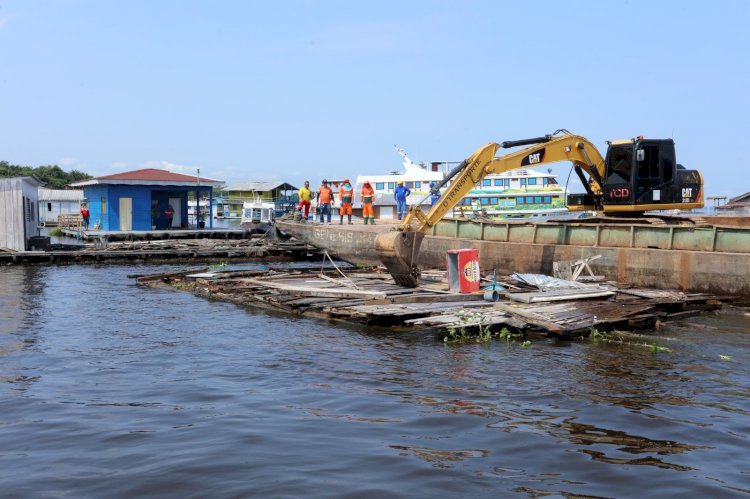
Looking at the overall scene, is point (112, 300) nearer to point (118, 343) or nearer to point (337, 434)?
point (118, 343)

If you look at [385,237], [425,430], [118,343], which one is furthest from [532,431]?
[385,237]

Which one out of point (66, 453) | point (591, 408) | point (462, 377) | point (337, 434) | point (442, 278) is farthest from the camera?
point (442, 278)

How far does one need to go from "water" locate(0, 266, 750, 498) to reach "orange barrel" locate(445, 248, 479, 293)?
292cm

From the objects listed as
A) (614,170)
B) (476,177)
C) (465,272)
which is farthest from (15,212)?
(614,170)

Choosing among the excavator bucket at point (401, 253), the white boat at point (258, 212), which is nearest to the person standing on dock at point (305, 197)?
the excavator bucket at point (401, 253)

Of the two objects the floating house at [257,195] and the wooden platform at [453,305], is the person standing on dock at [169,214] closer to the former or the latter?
the floating house at [257,195]

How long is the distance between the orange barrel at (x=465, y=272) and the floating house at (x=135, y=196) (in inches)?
1178

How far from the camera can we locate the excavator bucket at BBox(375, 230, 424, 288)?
1747 centimetres

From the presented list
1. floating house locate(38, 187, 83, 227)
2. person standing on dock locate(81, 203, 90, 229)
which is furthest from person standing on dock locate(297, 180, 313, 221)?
floating house locate(38, 187, 83, 227)

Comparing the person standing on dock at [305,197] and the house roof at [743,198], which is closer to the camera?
the person standing on dock at [305,197]

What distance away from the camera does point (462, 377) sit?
10.6 metres

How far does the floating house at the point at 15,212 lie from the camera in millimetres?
31688

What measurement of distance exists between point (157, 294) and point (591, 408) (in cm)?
1520

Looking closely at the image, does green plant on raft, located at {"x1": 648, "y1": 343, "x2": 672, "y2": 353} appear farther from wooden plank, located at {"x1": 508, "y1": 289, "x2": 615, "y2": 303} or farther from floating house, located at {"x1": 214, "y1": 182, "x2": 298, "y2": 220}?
floating house, located at {"x1": 214, "y1": 182, "x2": 298, "y2": 220}
